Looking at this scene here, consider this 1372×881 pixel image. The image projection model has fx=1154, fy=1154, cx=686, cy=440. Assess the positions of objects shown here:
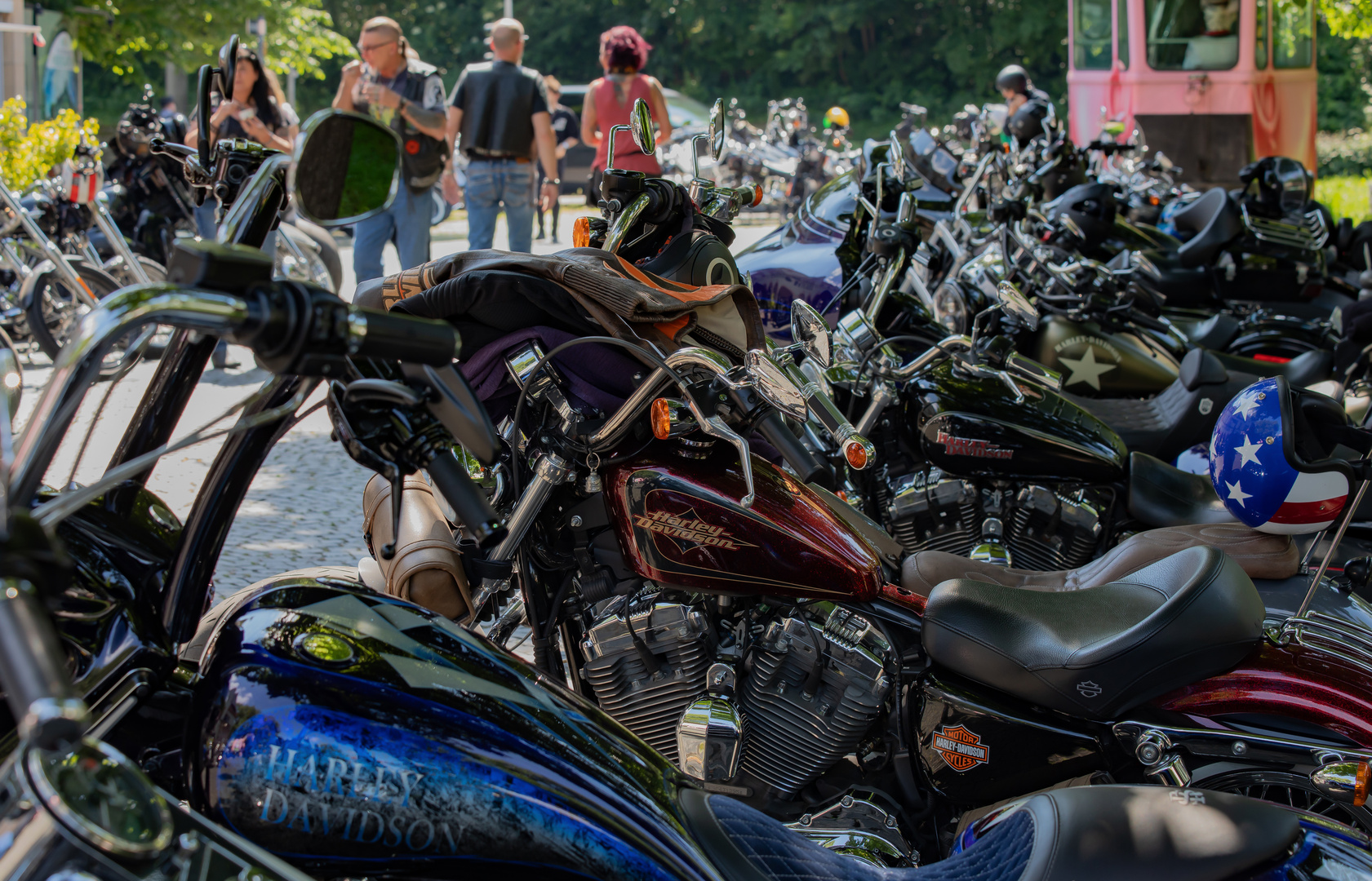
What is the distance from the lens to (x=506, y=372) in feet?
7.89

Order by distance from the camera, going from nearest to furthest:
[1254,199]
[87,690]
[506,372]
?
[87,690] < [506,372] < [1254,199]

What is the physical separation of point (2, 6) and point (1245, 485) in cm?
1155

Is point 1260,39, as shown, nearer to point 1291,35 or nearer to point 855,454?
point 1291,35

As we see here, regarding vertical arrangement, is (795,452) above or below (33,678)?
below

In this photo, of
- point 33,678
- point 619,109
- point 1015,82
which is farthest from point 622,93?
point 33,678

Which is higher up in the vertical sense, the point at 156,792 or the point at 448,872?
the point at 156,792

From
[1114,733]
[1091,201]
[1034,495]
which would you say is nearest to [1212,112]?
[1091,201]

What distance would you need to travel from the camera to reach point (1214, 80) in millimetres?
12133

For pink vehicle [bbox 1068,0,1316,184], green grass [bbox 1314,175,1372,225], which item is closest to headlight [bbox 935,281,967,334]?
pink vehicle [bbox 1068,0,1316,184]

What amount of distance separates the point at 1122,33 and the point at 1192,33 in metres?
0.72

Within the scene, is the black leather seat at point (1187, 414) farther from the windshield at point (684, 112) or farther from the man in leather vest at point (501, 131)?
the windshield at point (684, 112)

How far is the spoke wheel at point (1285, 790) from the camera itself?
222 cm

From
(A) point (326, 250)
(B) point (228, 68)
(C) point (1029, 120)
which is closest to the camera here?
(B) point (228, 68)

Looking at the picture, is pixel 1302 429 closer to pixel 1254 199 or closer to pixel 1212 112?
pixel 1254 199
